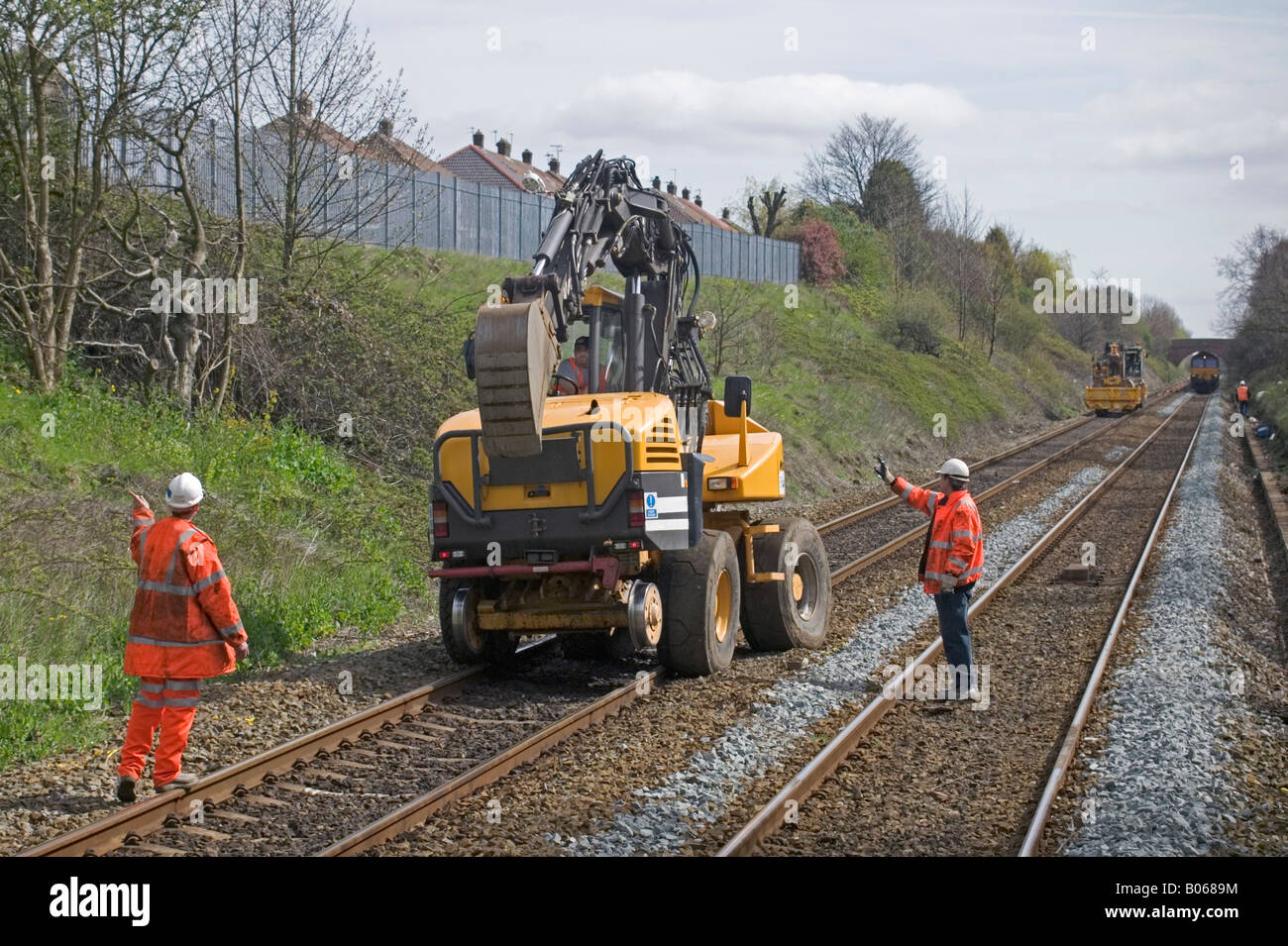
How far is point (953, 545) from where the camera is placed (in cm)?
1012

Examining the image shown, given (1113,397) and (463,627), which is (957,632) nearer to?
(463,627)

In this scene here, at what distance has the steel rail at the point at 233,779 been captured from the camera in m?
6.47

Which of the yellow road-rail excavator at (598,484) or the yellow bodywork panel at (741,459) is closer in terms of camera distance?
the yellow road-rail excavator at (598,484)

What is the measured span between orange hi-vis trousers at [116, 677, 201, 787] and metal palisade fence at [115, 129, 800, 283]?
571 cm

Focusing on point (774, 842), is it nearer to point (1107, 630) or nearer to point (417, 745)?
point (417, 745)

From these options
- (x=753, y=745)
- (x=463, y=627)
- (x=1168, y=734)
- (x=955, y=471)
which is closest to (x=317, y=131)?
(x=463, y=627)

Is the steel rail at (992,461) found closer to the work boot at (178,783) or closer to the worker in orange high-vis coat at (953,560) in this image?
the worker in orange high-vis coat at (953,560)

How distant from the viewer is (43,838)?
6723 mm

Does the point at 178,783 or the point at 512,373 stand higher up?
the point at 512,373

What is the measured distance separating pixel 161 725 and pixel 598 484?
3.75m

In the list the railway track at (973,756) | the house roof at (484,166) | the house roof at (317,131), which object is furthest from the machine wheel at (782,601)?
the house roof at (484,166)

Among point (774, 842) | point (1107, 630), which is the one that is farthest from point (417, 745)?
point (1107, 630)

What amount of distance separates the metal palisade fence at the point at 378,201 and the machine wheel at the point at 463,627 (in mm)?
3608
